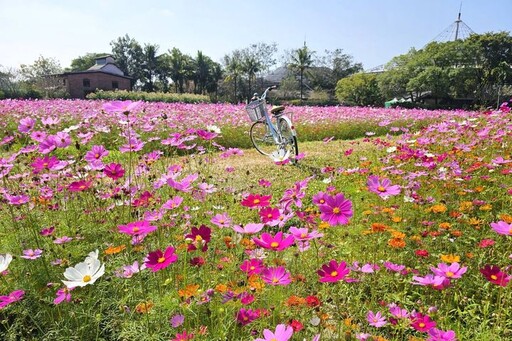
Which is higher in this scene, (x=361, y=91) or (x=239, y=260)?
(x=361, y=91)

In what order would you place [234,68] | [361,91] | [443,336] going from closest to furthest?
[443,336]
[361,91]
[234,68]

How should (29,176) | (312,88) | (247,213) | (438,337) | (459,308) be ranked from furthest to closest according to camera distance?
(312,88) < (247,213) < (29,176) < (459,308) < (438,337)

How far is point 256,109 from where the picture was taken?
5781 mm

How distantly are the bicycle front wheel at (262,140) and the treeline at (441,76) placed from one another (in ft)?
79.7

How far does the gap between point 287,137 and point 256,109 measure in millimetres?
660

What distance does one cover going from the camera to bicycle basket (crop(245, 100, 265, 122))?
570cm

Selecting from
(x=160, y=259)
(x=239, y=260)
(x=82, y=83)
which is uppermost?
(x=82, y=83)

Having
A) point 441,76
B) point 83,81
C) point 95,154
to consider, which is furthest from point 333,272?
point 83,81

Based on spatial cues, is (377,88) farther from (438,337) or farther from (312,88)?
(438,337)

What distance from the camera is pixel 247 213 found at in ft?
10.3

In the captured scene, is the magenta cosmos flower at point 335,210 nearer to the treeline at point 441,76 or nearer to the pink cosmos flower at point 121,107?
the pink cosmos flower at point 121,107

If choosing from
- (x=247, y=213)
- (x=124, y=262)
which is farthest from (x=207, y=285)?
(x=247, y=213)

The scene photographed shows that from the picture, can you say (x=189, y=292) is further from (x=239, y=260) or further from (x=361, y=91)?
(x=361, y=91)

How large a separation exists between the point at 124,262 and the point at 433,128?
4080 millimetres
